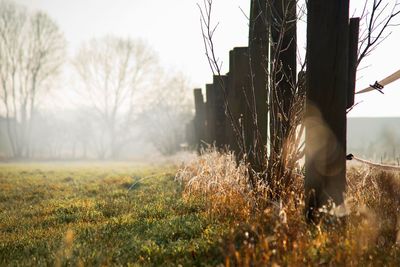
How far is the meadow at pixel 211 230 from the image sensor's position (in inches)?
127

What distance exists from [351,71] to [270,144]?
50.8 inches

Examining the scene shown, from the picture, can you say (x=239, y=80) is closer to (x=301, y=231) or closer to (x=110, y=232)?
(x=110, y=232)

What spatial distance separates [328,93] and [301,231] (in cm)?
126

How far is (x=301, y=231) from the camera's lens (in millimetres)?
3574

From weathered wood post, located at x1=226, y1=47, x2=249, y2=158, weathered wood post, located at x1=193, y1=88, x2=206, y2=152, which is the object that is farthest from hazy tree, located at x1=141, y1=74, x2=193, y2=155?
weathered wood post, located at x1=226, y1=47, x2=249, y2=158

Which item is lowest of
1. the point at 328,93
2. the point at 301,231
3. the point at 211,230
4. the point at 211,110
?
the point at 211,230

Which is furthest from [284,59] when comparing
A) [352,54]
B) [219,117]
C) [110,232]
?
[219,117]

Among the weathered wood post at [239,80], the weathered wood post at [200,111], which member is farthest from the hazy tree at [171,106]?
the weathered wood post at [239,80]

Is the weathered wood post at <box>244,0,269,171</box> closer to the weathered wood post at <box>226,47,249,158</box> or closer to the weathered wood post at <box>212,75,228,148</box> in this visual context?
the weathered wood post at <box>226,47,249,158</box>

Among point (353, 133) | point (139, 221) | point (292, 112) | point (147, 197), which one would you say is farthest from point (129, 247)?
point (353, 133)

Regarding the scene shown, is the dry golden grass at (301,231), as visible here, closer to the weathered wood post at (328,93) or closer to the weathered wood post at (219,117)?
the weathered wood post at (328,93)

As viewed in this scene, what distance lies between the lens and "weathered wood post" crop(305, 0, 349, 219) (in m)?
3.80

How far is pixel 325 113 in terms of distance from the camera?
152 inches

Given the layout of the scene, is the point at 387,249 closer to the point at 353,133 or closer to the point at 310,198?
the point at 310,198
